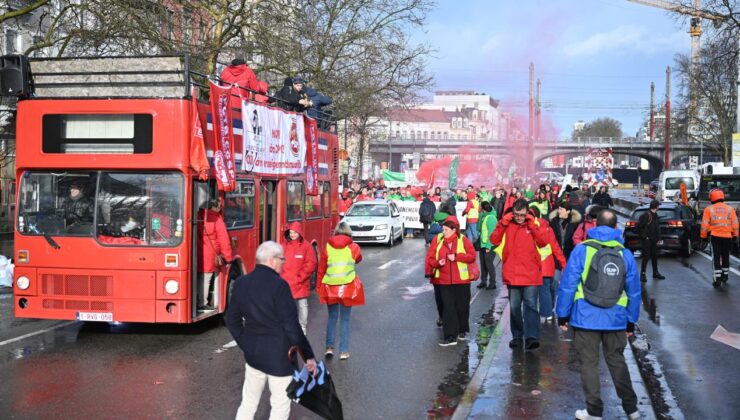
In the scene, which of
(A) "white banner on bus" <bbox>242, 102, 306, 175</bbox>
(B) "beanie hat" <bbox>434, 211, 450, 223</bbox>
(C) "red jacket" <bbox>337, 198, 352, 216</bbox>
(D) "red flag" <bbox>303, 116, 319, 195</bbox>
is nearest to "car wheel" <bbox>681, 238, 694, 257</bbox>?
(C) "red jacket" <bbox>337, 198, 352, 216</bbox>

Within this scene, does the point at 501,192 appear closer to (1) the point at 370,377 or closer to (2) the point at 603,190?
(2) the point at 603,190

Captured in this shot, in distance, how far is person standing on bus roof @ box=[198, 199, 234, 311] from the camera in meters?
10.8

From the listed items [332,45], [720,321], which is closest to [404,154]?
[332,45]

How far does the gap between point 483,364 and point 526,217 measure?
5.93ft

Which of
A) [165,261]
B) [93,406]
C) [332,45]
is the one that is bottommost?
[93,406]

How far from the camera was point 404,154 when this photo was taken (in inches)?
4749

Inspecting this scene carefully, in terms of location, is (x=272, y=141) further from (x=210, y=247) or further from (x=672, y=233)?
(x=672, y=233)

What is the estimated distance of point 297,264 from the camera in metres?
9.55

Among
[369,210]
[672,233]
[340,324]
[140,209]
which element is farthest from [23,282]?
[369,210]

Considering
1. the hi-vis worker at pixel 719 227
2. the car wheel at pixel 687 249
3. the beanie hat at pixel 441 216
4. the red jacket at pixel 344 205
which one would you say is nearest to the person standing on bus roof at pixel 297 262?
the beanie hat at pixel 441 216

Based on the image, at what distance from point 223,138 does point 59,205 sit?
2.19m

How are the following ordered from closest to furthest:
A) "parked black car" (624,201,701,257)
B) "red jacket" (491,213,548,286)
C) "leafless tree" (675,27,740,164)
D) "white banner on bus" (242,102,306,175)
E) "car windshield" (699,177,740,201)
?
"red jacket" (491,213,548,286)
"white banner on bus" (242,102,306,175)
"parked black car" (624,201,701,257)
"car windshield" (699,177,740,201)
"leafless tree" (675,27,740,164)

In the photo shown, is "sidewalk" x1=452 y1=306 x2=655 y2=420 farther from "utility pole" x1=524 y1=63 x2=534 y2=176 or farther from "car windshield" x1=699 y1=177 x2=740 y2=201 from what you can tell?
"utility pole" x1=524 y1=63 x2=534 y2=176

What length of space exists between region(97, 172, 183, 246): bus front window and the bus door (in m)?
2.88
